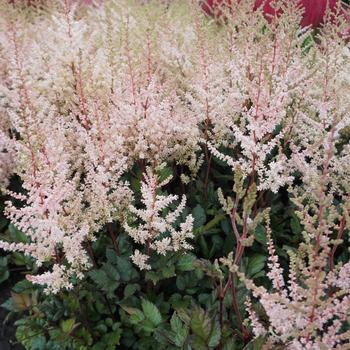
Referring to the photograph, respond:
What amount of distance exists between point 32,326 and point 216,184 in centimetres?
169

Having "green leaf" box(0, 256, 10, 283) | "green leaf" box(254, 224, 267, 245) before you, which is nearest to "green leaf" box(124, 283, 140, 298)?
"green leaf" box(254, 224, 267, 245)

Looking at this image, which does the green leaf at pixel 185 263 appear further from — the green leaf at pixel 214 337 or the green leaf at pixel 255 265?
the green leaf at pixel 214 337

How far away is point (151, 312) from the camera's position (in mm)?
2432

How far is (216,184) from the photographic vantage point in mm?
3516

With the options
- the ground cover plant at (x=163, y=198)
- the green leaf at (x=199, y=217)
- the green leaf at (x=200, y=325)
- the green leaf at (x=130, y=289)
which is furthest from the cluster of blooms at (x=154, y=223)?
the green leaf at (x=200, y=325)

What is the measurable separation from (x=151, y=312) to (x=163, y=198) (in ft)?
2.02

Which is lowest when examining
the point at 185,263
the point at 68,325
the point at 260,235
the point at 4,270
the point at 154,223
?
the point at 4,270

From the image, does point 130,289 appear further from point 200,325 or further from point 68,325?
point 200,325

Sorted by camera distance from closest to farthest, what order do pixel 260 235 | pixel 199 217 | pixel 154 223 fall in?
pixel 154 223 → pixel 260 235 → pixel 199 217

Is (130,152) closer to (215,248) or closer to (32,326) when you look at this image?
(215,248)

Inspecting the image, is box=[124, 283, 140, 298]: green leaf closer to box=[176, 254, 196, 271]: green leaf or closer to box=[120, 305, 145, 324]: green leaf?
box=[120, 305, 145, 324]: green leaf

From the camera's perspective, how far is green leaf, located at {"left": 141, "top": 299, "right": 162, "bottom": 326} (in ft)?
7.92

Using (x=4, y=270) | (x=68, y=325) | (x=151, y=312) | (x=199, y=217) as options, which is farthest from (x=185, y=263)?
(x=4, y=270)

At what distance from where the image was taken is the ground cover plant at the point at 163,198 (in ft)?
7.20
